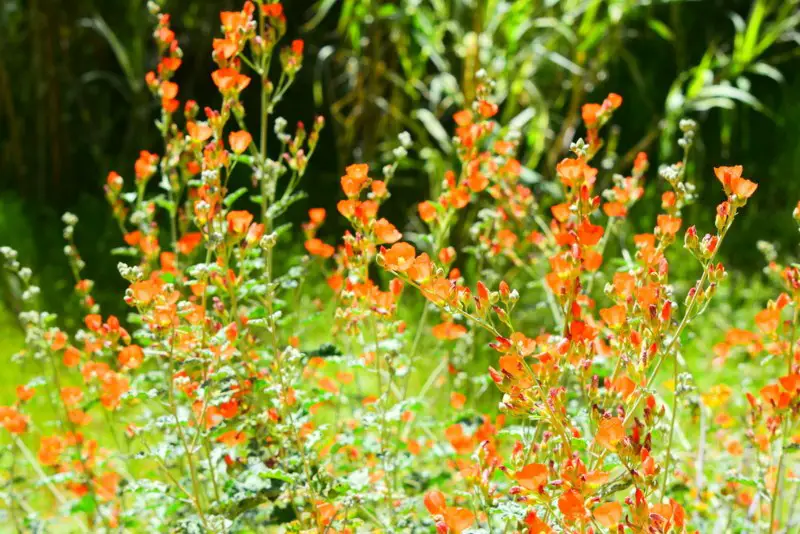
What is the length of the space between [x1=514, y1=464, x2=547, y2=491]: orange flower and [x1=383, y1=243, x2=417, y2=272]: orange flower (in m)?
0.27

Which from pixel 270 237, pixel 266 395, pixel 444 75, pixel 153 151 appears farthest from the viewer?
pixel 153 151

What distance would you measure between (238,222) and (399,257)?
376 millimetres

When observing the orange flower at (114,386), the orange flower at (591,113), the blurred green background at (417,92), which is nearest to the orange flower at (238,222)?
the orange flower at (114,386)

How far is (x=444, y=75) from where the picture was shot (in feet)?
12.2

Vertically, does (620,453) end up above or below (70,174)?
above

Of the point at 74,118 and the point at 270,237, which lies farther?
the point at 74,118

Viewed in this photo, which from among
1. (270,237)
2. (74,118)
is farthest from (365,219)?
(74,118)

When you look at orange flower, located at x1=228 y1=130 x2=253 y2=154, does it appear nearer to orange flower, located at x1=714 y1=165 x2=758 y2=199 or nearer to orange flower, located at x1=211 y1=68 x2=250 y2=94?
orange flower, located at x1=211 y1=68 x2=250 y2=94

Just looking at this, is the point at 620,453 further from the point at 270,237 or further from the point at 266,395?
the point at 266,395

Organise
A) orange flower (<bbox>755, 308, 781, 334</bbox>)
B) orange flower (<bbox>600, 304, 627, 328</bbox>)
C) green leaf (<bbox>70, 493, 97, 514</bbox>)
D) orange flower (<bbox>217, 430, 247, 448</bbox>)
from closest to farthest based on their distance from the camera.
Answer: orange flower (<bbox>600, 304, 627, 328</bbox>) < orange flower (<bbox>755, 308, 781, 334</bbox>) < orange flower (<bbox>217, 430, 247, 448</bbox>) < green leaf (<bbox>70, 493, 97, 514</bbox>)

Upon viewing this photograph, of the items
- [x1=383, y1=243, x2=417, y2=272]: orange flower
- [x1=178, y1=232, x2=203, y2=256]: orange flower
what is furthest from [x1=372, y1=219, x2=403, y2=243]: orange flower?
[x1=178, y1=232, x2=203, y2=256]: orange flower

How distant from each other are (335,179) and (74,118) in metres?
1.72

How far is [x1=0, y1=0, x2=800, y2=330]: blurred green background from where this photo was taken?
3859 mm

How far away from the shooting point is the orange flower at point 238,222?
56.8 inches
